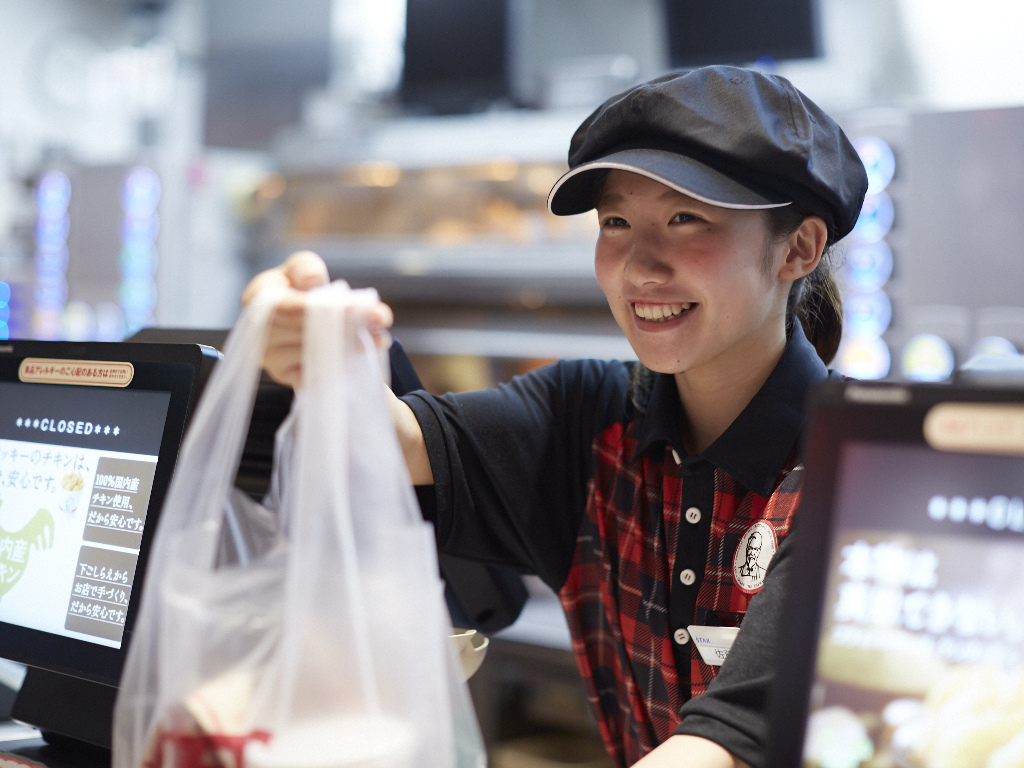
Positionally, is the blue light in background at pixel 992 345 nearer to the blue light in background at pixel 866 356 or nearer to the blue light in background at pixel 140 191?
the blue light in background at pixel 866 356

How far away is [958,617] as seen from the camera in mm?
544

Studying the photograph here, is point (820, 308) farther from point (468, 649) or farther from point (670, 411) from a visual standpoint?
point (468, 649)

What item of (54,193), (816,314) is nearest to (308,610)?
(816,314)

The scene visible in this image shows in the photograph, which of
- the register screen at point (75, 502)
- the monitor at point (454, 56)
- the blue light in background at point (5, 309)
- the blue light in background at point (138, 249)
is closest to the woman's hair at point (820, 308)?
the register screen at point (75, 502)

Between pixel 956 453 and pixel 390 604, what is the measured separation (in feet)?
1.22

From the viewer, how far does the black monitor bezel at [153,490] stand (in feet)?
2.79

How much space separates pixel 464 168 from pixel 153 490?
311 cm

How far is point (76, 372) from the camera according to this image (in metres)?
0.96

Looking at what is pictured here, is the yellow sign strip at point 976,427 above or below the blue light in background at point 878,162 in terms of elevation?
below

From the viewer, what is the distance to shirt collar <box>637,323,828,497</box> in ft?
3.35

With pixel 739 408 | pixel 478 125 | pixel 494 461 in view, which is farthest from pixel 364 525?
pixel 478 125

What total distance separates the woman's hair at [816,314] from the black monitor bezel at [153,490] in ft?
1.94

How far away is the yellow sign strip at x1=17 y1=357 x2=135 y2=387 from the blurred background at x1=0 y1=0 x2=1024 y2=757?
1.93 metres

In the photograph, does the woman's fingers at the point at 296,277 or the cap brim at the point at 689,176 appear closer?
the woman's fingers at the point at 296,277
